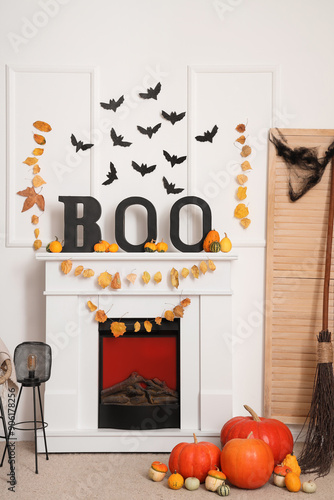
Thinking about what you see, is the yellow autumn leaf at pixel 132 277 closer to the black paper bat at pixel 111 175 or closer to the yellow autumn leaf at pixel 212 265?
the yellow autumn leaf at pixel 212 265

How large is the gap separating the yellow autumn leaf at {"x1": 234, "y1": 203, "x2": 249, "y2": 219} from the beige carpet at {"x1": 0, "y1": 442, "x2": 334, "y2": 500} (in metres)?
1.53

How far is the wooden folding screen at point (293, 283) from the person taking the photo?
3387mm

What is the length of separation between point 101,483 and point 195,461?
0.48 m

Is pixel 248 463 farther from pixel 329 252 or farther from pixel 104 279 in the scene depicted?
pixel 329 252

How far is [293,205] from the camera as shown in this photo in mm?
3424

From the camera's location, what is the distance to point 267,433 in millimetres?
2812

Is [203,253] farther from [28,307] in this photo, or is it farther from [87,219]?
[28,307]

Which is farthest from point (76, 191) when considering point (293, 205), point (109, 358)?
point (293, 205)

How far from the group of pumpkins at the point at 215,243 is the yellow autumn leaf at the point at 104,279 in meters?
0.61

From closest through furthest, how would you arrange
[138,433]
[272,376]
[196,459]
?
[196,459] → [138,433] → [272,376]

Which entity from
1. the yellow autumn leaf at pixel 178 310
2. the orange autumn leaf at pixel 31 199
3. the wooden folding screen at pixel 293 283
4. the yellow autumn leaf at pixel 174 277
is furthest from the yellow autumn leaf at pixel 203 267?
the orange autumn leaf at pixel 31 199

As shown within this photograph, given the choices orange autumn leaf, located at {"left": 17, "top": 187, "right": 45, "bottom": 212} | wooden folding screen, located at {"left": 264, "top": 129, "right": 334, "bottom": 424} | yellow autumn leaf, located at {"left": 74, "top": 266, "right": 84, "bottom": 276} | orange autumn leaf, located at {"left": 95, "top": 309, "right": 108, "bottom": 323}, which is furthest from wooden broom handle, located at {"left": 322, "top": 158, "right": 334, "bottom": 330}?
orange autumn leaf, located at {"left": 17, "top": 187, "right": 45, "bottom": 212}

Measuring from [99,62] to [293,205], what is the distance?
1548 mm

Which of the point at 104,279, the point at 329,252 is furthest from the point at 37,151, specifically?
the point at 329,252
